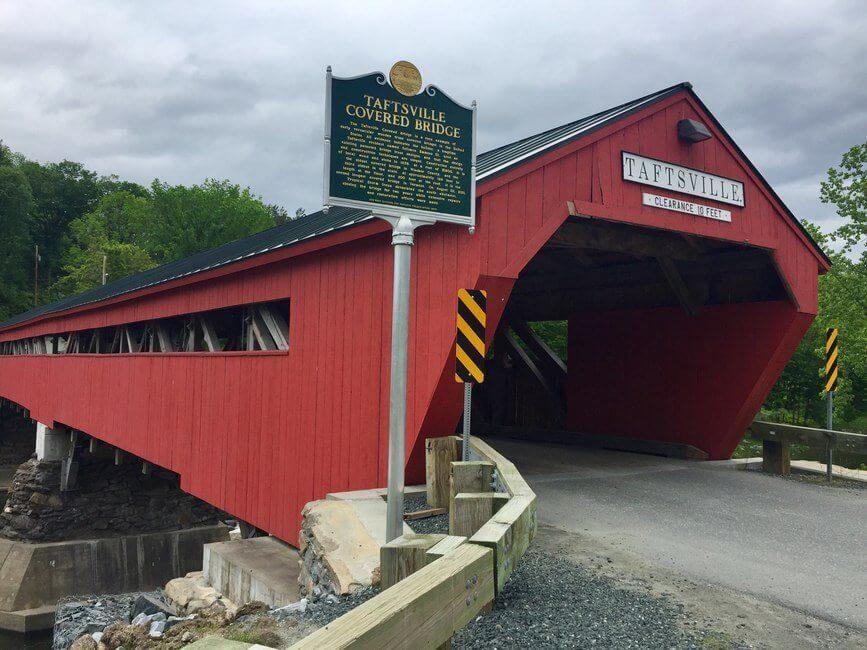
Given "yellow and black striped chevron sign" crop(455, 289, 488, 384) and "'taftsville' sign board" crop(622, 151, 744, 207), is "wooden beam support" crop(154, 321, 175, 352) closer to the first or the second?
"yellow and black striped chevron sign" crop(455, 289, 488, 384)

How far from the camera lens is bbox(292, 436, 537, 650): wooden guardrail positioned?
1.92m

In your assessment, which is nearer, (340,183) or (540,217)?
(340,183)

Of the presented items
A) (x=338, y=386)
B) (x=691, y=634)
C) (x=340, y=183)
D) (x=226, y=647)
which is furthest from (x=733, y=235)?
(x=226, y=647)

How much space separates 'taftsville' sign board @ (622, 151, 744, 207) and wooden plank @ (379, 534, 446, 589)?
5.29 meters

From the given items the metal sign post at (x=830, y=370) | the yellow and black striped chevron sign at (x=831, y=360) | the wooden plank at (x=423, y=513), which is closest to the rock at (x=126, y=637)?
the wooden plank at (x=423, y=513)

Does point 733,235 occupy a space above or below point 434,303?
above

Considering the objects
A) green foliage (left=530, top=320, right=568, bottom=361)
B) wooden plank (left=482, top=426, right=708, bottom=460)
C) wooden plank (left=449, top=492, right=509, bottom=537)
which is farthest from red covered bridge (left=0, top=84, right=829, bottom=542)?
green foliage (left=530, top=320, right=568, bottom=361)

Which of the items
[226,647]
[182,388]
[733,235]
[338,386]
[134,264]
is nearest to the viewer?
[226,647]

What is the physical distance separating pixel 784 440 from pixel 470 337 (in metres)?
5.79

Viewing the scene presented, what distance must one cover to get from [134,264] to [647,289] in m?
45.4

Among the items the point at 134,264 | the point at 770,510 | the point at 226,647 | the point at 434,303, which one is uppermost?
the point at 134,264

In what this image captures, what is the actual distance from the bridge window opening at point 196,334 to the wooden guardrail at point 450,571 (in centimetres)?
525

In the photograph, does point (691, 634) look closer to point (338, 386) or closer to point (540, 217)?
point (540, 217)

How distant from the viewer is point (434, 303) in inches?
253
